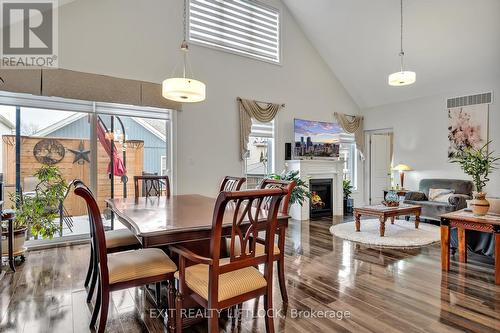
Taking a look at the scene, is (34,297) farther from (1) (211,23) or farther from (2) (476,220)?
(1) (211,23)

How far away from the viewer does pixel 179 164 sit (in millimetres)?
4969

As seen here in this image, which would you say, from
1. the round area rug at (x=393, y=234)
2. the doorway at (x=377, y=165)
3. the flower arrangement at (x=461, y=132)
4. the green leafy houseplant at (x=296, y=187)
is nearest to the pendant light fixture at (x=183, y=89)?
the green leafy houseplant at (x=296, y=187)

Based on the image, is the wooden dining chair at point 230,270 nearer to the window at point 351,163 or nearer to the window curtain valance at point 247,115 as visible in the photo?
the window curtain valance at point 247,115

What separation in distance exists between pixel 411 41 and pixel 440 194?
3.01 m

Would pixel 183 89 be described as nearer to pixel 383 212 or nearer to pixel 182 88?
pixel 182 88

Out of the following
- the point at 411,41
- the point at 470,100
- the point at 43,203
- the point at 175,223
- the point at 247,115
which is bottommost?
the point at 43,203

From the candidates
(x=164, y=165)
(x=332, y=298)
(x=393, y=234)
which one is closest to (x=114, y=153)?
(x=164, y=165)

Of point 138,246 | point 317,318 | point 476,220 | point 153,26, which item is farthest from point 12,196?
point 476,220

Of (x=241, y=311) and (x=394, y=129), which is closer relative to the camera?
(x=241, y=311)

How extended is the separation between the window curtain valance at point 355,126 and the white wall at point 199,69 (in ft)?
1.12

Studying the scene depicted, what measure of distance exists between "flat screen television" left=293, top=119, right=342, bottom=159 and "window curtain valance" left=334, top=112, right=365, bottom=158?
1.76 ft

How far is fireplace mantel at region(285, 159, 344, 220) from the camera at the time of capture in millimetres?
6003

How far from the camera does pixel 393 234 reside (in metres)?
4.58

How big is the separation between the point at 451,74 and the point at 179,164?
219 inches
